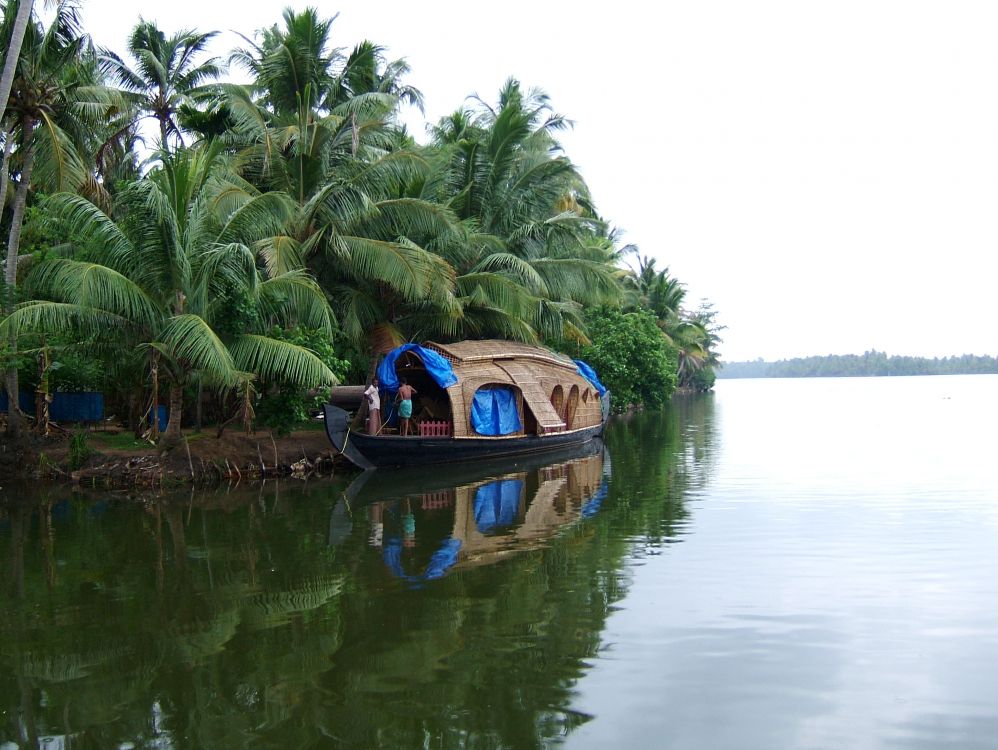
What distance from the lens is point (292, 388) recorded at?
558 inches

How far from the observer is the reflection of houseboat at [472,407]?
583 inches

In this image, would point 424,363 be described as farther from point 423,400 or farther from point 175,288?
point 175,288

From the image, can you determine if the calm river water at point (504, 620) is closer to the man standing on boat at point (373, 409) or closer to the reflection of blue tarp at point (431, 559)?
the reflection of blue tarp at point (431, 559)

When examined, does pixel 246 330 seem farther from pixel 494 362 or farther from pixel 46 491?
pixel 494 362

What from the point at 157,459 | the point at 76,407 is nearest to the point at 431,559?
the point at 157,459

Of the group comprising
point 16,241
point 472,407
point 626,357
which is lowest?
point 472,407

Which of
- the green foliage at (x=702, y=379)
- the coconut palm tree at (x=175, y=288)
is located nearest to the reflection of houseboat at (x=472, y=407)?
the coconut palm tree at (x=175, y=288)

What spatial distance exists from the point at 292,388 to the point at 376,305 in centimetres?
386

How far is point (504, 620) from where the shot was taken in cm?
588

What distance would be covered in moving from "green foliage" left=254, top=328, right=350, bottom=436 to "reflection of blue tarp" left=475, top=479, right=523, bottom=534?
334cm

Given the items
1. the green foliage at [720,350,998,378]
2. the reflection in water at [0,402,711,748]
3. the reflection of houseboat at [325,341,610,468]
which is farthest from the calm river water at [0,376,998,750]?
the green foliage at [720,350,998,378]

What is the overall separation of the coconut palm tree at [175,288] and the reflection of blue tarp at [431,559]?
180 inches

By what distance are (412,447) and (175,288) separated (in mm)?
4743

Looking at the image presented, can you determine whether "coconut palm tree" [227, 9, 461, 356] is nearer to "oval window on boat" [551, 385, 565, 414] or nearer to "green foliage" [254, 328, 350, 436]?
"green foliage" [254, 328, 350, 436]
